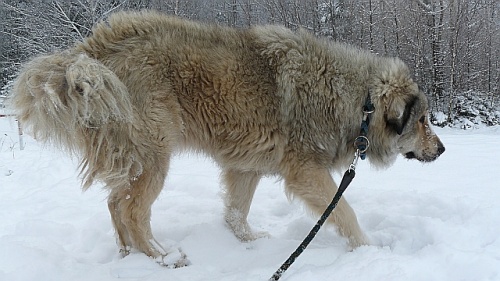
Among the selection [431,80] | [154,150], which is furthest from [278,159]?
[431,80]

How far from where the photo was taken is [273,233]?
4102 mm

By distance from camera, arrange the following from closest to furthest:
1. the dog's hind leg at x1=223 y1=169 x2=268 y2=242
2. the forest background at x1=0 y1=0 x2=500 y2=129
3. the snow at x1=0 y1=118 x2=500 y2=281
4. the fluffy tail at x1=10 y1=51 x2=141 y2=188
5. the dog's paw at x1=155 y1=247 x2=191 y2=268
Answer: the snow at x1=0 y1=118 x2=500 y2=281
the fluffy tail at x1=10 y1=51 x2=141 y2=188
the dog's paw at x1=155 y1=247 x2=191 y2=268
the dog's hind leg at x1=223 y1=169 x2=268 y2=242
the forest background at x1=0 y1=0 x2=500 y2=129

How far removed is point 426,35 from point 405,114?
18.9 meters

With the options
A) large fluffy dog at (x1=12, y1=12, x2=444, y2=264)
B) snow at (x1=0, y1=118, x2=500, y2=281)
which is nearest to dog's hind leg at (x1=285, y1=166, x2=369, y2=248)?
large fluffy dog at (x1=12, y1=12, x2=444, y2=264)

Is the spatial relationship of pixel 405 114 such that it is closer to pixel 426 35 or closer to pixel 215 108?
pixel 215 108

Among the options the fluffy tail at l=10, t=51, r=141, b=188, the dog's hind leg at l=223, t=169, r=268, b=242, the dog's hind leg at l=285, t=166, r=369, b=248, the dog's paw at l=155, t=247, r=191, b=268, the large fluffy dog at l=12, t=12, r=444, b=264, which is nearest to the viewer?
the fluffy tail at l=10, t=51, r=141, b=188

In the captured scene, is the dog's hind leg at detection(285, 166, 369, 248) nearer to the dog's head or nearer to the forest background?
the dog's head

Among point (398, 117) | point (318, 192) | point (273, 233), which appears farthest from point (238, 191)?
point (398, 117)

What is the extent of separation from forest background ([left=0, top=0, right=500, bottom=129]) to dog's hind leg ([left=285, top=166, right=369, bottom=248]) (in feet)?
55.7

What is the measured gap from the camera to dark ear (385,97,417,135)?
3.77 meters

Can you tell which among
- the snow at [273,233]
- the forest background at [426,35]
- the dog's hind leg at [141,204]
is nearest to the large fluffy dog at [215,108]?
the dog's hind leg at [141,204]

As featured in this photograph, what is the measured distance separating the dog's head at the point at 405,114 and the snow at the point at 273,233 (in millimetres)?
524

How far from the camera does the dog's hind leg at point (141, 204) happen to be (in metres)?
3.28

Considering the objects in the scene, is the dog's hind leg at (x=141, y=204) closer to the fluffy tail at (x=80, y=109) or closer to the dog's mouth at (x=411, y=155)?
the fluffy tail at (x=80, y=109)
